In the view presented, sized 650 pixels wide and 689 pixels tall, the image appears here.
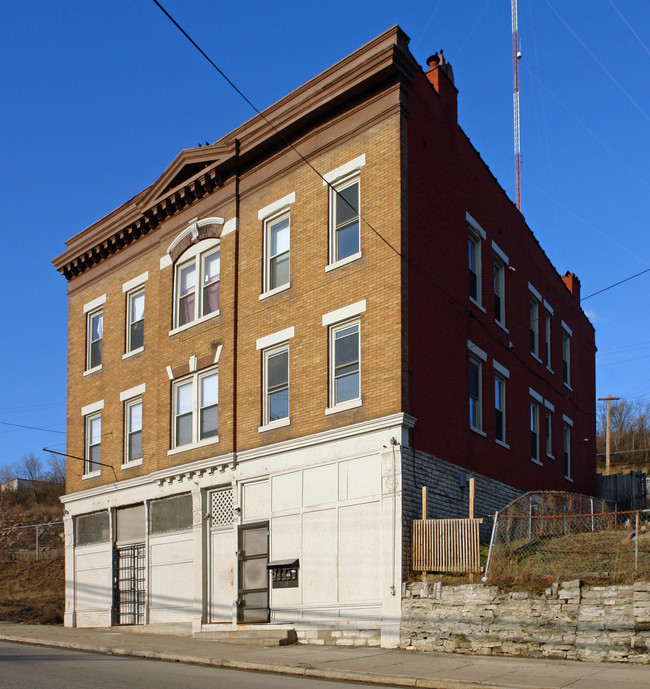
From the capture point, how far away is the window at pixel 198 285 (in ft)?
81.6

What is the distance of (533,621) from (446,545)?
2.66 metres

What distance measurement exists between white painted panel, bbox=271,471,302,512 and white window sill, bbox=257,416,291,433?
4.05 ft

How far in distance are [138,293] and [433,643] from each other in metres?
15.8

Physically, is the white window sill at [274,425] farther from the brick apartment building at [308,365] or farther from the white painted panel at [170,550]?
the white painted panel at [170,550]

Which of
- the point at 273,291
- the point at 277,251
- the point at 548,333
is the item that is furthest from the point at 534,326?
the point at 273,291

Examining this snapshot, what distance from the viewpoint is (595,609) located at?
1498 cm

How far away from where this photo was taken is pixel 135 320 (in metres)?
28.2

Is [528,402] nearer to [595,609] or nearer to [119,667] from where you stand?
[595,609]

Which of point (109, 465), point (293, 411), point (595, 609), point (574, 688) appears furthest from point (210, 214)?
point (574, 688)

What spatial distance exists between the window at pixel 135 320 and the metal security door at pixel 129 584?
628 cm

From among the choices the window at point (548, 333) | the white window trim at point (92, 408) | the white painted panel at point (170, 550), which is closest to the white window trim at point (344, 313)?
the white painted panel at point (170, 550)

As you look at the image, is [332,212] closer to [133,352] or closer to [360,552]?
[360,552]

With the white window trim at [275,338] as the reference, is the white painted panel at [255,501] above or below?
below

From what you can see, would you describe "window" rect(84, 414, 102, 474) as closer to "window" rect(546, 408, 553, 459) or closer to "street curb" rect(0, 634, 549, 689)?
"street curb" rect(0, 634, 549, 689)
